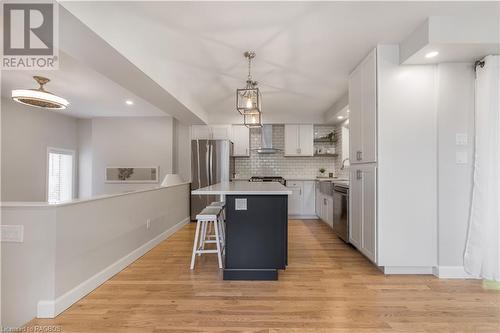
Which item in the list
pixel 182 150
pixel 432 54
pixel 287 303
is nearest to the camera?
pixel 287 303

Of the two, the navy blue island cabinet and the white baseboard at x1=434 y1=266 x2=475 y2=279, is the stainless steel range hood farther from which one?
the white baseboard at x1=434 y1=266 x2=475 y2=279

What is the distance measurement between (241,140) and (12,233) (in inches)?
186

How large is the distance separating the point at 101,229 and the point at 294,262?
2142mm

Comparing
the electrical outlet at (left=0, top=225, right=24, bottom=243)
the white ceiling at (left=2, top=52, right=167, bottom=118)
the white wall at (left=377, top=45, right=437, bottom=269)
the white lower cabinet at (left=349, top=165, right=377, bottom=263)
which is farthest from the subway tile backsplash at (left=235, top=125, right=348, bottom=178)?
the electrical outlet at (left=0, top=225, right=24, bottom=243)

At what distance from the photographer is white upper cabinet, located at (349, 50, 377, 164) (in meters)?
→ 2.93

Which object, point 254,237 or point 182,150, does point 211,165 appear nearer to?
point 182,150

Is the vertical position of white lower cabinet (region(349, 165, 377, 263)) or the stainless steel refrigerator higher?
the stainless steel refrigerator

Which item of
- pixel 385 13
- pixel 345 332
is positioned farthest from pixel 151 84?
pixel 345 332

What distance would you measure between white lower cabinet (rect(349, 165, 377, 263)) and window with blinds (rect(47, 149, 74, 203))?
19.8 ft

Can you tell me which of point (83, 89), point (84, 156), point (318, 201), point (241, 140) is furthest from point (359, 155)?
point (84, 156)

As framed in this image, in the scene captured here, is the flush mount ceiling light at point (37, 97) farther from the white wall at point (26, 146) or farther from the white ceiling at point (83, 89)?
the white wall at point (26, 146)

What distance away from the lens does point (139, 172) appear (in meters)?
6.27

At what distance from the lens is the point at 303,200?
6.06 m

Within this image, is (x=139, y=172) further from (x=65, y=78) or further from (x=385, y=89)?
(x=385, y=89)
